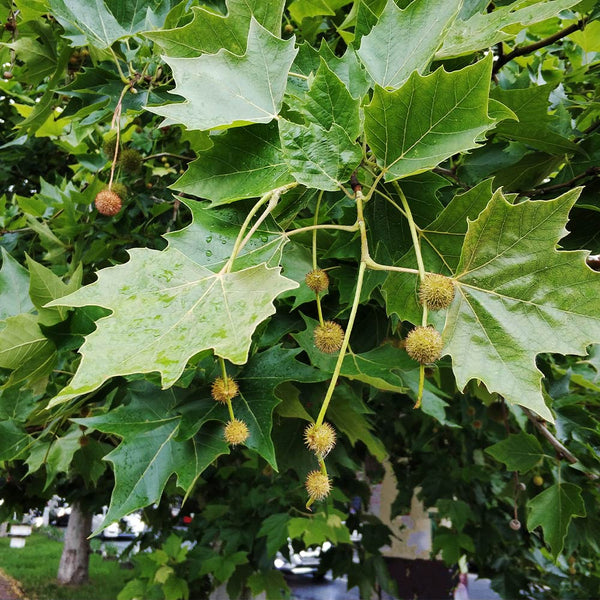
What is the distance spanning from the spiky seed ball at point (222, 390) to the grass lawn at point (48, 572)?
812 cm

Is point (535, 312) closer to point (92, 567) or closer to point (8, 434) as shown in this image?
point (8, 434)

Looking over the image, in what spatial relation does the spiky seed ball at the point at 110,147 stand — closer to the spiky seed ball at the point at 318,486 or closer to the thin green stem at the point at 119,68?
the thin green stem at the point at 119,68

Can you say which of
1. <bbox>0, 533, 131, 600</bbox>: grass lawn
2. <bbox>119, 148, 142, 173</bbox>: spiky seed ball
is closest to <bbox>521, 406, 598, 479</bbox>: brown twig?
<bbox>119, 148, 142, 173</bbox>: spiky seed ball

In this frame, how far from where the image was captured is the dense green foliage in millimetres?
937

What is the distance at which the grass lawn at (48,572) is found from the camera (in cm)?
972

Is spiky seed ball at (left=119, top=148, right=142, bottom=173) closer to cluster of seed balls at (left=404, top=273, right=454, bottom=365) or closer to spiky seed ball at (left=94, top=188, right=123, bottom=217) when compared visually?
spiky seed ball at (left=94, top=188, right=123, bottom=217)

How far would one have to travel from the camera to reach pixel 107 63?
6.15 ft

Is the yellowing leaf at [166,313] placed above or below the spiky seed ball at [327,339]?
above

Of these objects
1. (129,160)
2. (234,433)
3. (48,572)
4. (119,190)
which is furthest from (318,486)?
(48,572)

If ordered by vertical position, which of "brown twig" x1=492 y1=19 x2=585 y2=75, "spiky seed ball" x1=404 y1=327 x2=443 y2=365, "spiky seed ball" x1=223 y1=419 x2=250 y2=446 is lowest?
"spiky seed ball" x1=223 y1=419 x2=250 y2=446

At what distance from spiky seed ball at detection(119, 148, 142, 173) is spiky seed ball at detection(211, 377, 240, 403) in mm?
1445

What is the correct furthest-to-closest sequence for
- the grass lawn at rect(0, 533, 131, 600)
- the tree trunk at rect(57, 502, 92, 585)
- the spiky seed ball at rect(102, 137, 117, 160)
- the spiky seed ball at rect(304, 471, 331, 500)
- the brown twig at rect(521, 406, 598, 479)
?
the tree trunk at rect(57, 502, 92, 585) < the grass lawn at rect(0, 533, 131, 600) < the spiky seed ball at rect(102, 137, 117, 160) < the brown twig at rect(521, 406, 598, 479) < the spiky seed ball at rect(304, 471, 331, 500)

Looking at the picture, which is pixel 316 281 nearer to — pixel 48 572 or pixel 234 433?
pixel 234 433

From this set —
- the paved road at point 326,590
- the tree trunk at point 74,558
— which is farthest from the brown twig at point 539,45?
the paved road at point 326,590
